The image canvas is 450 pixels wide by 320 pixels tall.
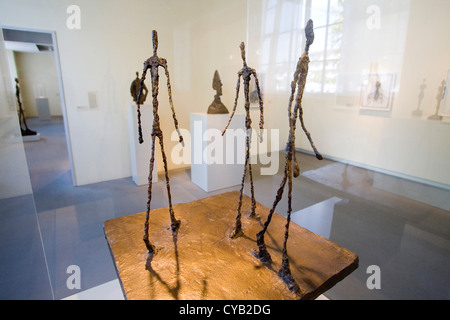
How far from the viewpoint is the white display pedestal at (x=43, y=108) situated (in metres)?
4.53

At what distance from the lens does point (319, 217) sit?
3.53 m

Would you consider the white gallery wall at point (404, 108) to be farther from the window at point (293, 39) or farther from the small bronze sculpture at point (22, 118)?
the small bronze sculpture at point (22, 118)

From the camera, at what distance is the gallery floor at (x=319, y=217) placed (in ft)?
7.61

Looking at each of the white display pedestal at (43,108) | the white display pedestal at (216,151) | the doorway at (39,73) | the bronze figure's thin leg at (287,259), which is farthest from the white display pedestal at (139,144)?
the bronze figure's thin leg at (287,259)

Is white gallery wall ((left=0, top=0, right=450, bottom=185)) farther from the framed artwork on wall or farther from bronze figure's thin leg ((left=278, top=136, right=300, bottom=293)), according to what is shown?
bronze figure's thin leg ((left=278, top=136, right=300, bottom=293))

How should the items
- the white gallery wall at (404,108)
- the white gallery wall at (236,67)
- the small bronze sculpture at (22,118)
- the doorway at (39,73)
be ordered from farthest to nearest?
the small bronze sculpture at (22,118) → the doorway at (39,73) → the white gallery wall at (236,67) → the white gallery wall at (404,108)

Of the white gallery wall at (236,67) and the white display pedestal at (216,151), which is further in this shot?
the white display pedestal at (216,151)

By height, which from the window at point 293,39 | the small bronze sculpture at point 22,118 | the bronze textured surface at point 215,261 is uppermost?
the window at point 293,39

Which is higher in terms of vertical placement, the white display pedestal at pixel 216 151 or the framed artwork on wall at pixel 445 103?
the framed artwork on wall at pixel 445 103

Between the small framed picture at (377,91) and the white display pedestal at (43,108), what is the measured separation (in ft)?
18.1

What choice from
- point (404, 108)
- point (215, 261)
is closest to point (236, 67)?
point (404, 108)

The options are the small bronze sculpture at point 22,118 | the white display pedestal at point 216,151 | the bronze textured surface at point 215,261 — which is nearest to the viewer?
the bronze textured surface at point 215,261
